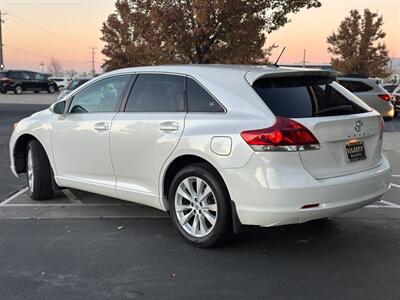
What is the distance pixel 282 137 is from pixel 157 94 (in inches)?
61.1

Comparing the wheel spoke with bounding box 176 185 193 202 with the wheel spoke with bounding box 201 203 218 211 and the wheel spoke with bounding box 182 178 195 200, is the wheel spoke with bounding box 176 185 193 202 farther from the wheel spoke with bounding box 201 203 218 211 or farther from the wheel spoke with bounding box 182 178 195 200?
the wheel spoke with bounding box 201 203 218 211

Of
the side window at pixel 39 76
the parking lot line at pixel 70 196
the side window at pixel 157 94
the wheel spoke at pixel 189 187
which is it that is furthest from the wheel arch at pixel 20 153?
the side window at pixel 39 76

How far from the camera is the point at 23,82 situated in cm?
A: 4331

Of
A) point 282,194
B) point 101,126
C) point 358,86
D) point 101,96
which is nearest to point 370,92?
point 358,86

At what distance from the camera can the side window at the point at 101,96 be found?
5.66 m

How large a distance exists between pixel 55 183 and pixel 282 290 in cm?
360

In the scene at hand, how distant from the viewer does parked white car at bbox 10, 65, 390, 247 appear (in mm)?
4312

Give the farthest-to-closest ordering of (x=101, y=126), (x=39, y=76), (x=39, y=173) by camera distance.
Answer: (x=39, y=76) < (x=39, y=173) < (x=101, y=126)

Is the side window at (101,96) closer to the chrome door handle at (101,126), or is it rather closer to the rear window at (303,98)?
the chrome door handle at (101,126)

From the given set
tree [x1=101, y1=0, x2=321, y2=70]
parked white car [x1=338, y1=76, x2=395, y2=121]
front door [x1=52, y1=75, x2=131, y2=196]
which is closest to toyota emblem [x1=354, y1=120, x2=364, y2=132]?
front door [x1=52, y1=75, x2=131, y2=196]

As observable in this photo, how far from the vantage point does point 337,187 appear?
441 cm

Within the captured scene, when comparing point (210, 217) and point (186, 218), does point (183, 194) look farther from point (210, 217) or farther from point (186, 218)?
point (210, 217)

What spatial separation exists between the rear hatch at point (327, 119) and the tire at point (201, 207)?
0.79m

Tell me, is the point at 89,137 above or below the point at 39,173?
above
